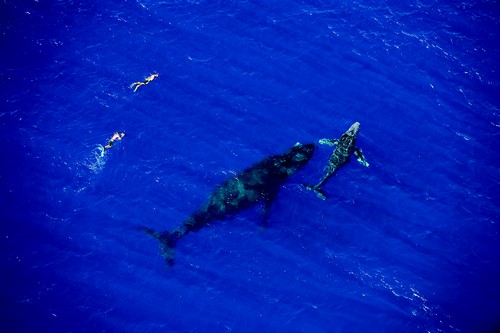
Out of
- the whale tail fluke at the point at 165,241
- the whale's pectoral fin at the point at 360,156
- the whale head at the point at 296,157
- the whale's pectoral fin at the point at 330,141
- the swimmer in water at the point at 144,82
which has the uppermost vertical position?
the swimmer in water at the point at 144,82

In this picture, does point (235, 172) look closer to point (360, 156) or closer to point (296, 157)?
point (296, 157)

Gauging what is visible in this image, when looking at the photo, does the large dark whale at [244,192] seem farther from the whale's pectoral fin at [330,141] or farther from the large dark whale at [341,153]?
the large dark whale at [341,153]

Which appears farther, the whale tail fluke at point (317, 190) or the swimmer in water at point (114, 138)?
the swimmer in water at point (114, 138)

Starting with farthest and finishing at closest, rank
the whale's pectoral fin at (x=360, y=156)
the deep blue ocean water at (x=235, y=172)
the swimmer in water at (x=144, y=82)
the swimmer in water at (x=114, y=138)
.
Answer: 1. the swimmer in water at (x=144, y=82)
2. the swimmer in water at (x=114, y=138)
3. the deep blue ocean water at (x=235, y=172)
4. the whale's pectoral fin at (x=360, y=156)

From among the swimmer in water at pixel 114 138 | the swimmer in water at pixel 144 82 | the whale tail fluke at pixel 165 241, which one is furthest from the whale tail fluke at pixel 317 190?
the swimmer in water at pixel 114 138

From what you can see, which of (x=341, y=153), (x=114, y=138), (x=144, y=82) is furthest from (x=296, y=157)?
(x=114, y=138)

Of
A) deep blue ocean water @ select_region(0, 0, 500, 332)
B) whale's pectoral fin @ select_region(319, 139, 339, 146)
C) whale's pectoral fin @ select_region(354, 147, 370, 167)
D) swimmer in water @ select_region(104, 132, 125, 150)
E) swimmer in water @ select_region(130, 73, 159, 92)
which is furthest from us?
swimmer in water @ select_region(130, 73, 159, 92)

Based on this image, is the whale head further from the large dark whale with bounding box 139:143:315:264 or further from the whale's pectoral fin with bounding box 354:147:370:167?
the whale's pectoral fin with bounding box 354:147:370:167

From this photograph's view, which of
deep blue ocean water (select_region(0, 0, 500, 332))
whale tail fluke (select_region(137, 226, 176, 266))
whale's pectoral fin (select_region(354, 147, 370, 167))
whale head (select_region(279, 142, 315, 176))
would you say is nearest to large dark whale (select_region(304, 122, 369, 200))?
whale's pectoral fin (select_region(354, 147, 370, 167))
